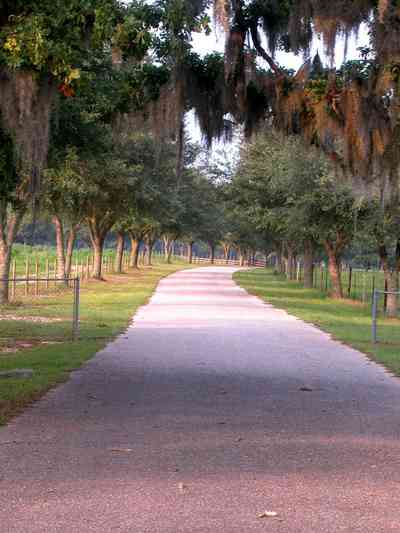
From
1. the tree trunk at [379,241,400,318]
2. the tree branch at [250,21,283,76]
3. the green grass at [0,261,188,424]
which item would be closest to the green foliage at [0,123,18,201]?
the green grass at [0,261,188,424]

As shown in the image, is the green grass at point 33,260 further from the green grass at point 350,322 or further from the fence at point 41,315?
the green grass at point 350,322

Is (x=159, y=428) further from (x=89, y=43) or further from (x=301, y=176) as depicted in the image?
(x=301, y=176)

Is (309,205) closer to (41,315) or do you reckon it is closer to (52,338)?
(41,315)

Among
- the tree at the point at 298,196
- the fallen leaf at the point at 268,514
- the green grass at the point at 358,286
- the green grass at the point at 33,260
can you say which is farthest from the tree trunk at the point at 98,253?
the fallen leaf at the point at 268,514

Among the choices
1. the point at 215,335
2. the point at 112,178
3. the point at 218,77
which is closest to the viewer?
the point at 218,77

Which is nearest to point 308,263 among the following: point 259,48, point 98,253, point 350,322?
point 98,253

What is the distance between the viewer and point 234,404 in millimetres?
9430

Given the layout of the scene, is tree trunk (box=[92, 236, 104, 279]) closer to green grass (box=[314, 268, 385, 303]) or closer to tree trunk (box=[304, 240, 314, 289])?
tree trunk (box=[304, 240, 314, 289])

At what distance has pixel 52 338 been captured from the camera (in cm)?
1731

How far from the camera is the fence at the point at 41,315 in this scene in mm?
17203

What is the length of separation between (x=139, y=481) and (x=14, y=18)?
4.94 m

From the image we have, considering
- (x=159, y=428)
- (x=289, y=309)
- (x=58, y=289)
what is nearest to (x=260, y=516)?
(x=159, y=428)

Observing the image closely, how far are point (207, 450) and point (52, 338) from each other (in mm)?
10757

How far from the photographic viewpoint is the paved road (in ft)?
17.0
